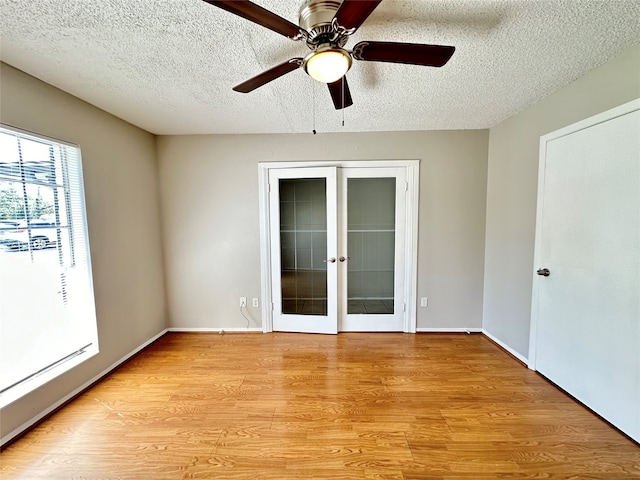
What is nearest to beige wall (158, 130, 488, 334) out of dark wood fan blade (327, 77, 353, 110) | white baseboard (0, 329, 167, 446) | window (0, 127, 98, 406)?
white baseboard (0, 329, 167, 446)

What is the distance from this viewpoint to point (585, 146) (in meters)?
1.74

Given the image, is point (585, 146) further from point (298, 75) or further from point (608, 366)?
point (298, 75)

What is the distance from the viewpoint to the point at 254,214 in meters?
2.93

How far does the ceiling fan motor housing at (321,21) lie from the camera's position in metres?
1.09

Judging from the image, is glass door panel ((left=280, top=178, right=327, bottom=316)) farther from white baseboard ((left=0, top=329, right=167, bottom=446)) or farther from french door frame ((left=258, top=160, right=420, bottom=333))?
white baseboard ((left=0, top=329, right=167, bottom=446))

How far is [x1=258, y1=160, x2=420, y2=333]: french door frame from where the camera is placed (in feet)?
9.25

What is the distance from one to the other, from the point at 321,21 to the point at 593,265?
90.7 inches

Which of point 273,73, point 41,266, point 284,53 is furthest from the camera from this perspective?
point 41,266

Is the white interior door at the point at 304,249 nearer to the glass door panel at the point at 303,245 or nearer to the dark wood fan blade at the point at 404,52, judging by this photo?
the glass door panel at the point at 303,245

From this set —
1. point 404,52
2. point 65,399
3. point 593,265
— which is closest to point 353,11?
point 404,52

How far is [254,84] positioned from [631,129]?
7.51 feet

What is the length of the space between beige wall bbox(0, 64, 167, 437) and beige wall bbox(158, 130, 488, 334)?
237mm

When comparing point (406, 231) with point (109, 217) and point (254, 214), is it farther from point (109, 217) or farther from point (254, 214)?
point (109, 217)

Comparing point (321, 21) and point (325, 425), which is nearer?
point (321, 21)
